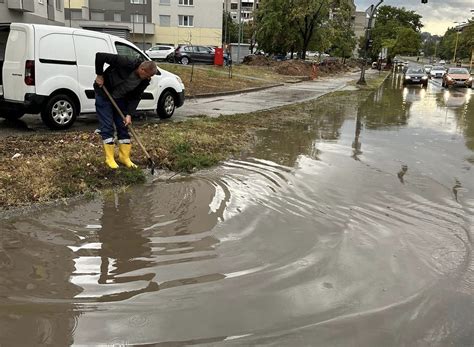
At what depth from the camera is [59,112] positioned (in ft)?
28.7

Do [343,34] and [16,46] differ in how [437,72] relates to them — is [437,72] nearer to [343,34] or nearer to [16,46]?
[343,34]

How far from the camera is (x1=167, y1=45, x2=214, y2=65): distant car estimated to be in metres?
35.6

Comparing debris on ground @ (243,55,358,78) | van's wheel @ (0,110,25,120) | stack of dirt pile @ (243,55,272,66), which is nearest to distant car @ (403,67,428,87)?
debris on ground @ (243,55,358,78)

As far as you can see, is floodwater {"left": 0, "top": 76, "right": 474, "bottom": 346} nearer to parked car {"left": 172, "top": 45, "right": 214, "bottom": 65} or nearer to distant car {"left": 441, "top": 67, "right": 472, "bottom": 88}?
distant car {"left": 441, "top": 67, "right": 472, "bottom": 88}

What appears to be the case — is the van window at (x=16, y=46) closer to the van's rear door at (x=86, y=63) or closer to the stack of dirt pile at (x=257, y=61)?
the van's rear door at (x=86, y=63)

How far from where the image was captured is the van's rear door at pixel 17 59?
819 cm

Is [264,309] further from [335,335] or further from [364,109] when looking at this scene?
[364,109]

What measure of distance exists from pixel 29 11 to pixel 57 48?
63.8 feet

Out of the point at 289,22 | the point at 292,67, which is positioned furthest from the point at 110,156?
the point at 289,22

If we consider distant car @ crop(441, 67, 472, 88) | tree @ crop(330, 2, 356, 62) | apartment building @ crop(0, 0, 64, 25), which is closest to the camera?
apartment building @ crop(0, 0, 64, 25)

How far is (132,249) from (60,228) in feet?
2.77

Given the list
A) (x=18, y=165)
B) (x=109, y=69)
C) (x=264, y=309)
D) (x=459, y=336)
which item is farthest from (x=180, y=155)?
(x=459, y=336)

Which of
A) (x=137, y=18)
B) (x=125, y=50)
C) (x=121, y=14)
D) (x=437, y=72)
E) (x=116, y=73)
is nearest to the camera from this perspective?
(x=116, y=73)

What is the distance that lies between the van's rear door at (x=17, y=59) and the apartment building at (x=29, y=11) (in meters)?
17.4
